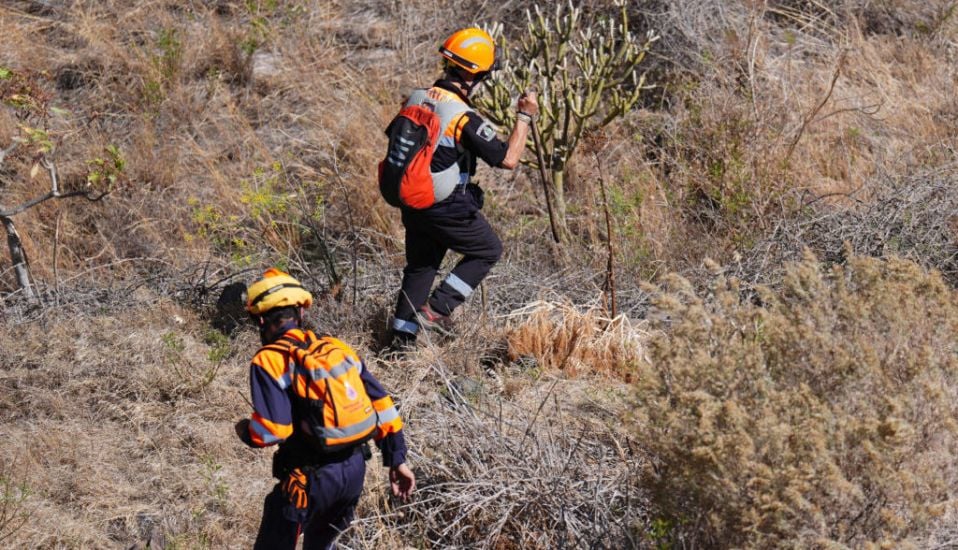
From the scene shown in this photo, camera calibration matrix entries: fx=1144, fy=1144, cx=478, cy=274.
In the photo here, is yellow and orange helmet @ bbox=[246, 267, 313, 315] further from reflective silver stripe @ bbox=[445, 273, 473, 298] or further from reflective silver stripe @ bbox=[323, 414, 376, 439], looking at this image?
reflective silver stripe @ bbox=[445, 273, 473, 298]

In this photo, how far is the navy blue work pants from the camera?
3.92m

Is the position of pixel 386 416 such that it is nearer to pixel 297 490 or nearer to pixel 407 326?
pixel 297 490

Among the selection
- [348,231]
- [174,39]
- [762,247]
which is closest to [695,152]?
[762,247]

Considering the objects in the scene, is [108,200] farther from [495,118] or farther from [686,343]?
[686,343]

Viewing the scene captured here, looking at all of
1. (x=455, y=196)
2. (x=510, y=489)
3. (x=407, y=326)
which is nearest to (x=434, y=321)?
(x=407, y=326)

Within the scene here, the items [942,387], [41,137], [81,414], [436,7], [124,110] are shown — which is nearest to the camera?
[942,387]

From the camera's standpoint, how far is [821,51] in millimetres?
9289

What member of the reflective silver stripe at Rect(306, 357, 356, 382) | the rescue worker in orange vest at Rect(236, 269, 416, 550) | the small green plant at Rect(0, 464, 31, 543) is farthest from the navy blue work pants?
the small green plant at Rect(0, 464, 31, 543)

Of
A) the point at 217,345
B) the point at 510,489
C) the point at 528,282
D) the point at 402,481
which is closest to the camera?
the point at 402,481

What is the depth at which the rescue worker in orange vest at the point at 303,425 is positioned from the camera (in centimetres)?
381

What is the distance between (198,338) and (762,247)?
11.1 ft

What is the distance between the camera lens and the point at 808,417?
363 centimetres

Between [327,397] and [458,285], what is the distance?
2.33m

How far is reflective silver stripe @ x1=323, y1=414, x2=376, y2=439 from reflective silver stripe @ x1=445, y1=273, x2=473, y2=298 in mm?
2219
